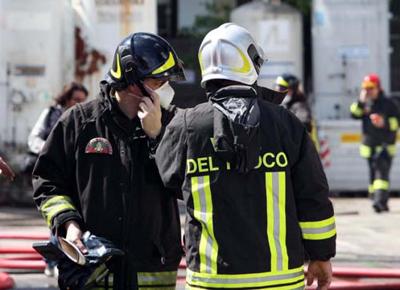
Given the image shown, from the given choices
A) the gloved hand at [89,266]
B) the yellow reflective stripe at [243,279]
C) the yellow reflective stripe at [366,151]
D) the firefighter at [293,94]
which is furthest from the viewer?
the yellow reflective stripe at [366,151]

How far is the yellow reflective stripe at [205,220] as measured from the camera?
368 cm

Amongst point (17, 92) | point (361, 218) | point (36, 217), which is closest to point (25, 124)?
point (17, 92)

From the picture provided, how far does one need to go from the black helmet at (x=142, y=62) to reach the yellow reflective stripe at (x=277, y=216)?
2.44 ft

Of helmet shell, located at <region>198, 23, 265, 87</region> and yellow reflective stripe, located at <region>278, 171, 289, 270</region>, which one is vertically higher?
helmet shell, located at <region>198, 23, 265, 87</region>

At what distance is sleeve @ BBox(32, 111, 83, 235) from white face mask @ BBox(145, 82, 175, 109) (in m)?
0.38

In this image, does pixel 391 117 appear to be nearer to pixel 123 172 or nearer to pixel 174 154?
pixel 123 172

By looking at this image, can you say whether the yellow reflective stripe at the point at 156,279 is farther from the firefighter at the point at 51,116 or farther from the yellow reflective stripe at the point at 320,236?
the firefighter at the point at 51,116

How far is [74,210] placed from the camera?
4160mm

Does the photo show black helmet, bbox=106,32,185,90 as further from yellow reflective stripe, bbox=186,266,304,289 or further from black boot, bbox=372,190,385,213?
black boot, bbox=372,190,385,213

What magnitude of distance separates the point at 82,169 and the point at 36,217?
329 inches

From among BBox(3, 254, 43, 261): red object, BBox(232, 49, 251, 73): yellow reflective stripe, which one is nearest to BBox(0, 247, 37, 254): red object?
BBox(3, 254, 43, 261): red object

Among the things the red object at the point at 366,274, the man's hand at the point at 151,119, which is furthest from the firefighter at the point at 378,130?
the man's hand at the point at 151,119

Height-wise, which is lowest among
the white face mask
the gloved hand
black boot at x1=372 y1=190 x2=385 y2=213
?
black boot at x1=372 y1=190 x2=385 y2=213

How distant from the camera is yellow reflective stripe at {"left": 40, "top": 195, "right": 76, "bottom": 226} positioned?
4.13 meters
